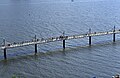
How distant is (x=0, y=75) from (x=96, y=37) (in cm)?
3938

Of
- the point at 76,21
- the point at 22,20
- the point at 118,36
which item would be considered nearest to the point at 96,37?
the point at 118,36

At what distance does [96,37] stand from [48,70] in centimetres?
3239

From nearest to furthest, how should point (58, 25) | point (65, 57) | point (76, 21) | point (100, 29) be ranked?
1. point (65, 57)
2. point (100, 29)
3. point (58, 25)
4. point (76, 21)

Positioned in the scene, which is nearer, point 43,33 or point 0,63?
point 0,63

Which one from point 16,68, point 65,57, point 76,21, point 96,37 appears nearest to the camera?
point 16,68

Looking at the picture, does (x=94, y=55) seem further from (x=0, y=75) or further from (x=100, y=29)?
(x=100, y=29)

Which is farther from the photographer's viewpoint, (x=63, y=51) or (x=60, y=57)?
(x=63, y=51)

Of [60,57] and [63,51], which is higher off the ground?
[63,51]

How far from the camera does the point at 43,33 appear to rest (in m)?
105

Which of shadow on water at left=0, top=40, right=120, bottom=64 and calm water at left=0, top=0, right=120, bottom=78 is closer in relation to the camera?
calm water at left=0, top=0, right=120, bottom=78

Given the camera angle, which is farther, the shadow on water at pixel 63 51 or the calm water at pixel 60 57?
the shadow on water at pixel 63 51

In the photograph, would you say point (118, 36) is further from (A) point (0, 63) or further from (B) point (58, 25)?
(A) point (0, 63)

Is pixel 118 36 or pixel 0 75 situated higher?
pixel 118 36

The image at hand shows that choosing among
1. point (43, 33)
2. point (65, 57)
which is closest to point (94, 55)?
point (65, 57)
